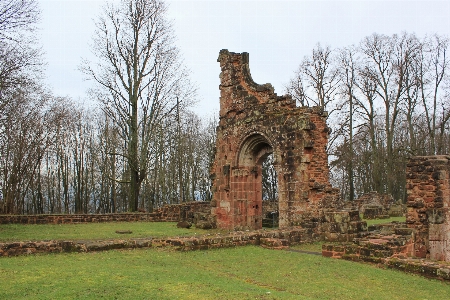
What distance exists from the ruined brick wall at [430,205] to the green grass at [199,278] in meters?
3.96

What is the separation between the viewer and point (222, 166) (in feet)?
68.8

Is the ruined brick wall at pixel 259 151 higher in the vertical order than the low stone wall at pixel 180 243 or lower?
higher

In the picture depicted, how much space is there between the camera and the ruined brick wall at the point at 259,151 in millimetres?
16953

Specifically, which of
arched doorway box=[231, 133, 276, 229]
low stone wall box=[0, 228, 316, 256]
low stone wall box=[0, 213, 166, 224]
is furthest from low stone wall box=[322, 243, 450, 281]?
low stone wall box=[0, 213, 166, 224]

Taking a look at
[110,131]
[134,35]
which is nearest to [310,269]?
[134,35]

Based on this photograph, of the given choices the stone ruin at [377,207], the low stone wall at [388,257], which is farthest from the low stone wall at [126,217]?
the low stone wall at [388,257]

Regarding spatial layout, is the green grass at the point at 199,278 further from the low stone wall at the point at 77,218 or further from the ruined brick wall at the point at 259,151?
the low stone wall at the point at 77,218

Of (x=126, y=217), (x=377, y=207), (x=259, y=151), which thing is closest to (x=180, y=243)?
(x=259, y=151)

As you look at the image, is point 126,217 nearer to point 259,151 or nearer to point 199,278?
point 259,151

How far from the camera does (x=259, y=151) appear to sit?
20.4 m

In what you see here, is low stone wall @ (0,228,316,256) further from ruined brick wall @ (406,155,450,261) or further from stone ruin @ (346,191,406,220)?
stone ruin @ (346,191,406,220)

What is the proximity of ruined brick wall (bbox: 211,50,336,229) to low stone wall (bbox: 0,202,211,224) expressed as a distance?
2.84 m

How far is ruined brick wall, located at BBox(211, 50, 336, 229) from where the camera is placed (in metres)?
17.0

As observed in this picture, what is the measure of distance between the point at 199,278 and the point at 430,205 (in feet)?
27.8
